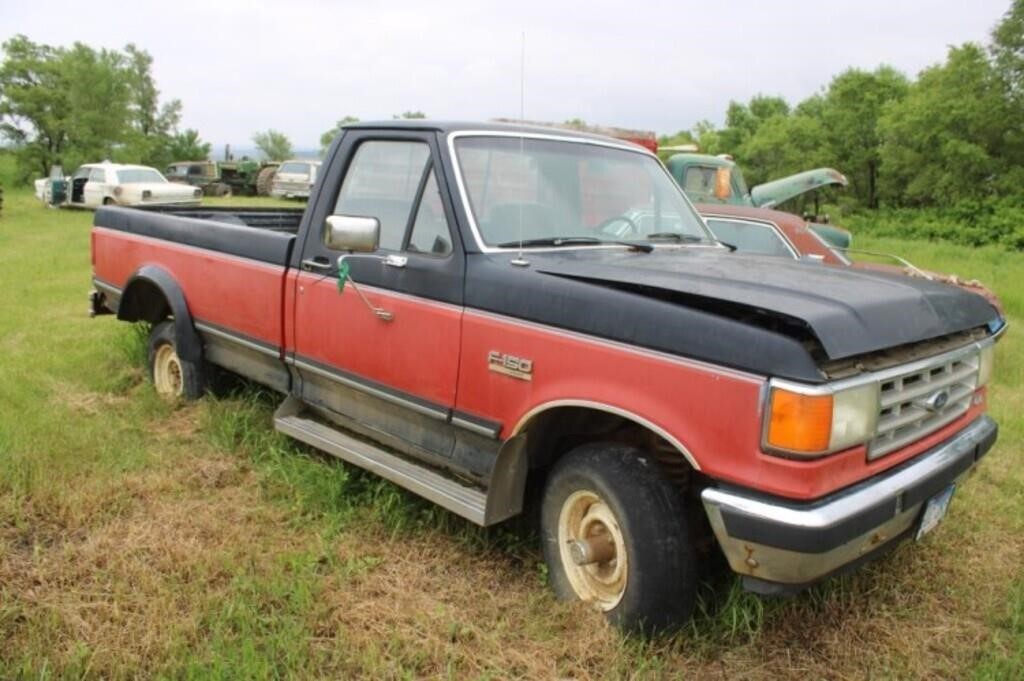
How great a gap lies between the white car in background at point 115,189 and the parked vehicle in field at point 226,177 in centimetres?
903

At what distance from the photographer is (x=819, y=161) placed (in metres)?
39.3

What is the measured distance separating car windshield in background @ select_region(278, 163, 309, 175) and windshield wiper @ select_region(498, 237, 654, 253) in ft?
92.1

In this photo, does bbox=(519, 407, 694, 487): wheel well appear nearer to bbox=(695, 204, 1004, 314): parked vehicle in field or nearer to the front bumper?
the front bumper

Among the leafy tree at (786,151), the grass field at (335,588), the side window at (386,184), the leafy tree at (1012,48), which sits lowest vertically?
the grass field at (335,588)

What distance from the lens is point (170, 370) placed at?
18.5ft

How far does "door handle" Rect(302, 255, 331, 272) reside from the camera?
4.02 m

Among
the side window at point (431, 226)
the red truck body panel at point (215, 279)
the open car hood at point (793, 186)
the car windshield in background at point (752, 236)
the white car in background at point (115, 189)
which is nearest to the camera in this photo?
the side window at point (431, 226)

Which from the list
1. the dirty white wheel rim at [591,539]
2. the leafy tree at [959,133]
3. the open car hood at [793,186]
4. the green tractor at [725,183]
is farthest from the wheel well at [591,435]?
the leafy tree at [959,133]

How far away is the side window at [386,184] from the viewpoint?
3768mm

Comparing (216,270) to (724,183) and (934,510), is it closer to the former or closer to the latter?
(934,510)

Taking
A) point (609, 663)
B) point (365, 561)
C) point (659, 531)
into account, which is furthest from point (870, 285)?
point (365, 561)

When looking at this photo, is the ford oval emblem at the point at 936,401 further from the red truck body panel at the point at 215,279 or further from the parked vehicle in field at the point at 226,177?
the parked vehicle in field at the point at 226,177

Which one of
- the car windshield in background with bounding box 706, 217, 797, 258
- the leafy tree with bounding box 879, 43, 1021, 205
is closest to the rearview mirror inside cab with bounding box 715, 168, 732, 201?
the car windshield in background with bounding box 706, 217, 797, 258

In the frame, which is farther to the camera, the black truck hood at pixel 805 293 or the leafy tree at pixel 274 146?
the leafy tree at pixel 274 146
